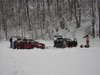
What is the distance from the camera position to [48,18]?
55656 millimetres

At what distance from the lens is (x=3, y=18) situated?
2261 inches

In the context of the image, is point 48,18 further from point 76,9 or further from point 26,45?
point 26,45

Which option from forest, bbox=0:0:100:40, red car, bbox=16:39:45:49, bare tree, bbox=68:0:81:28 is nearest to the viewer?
red car, bbox=16:39:45:49

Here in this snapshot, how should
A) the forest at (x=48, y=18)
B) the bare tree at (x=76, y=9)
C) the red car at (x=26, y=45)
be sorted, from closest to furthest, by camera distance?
the red car at (x=26, y=45) < the forest at (x=48, y=18) < the bare tree at (x=76, y=9)

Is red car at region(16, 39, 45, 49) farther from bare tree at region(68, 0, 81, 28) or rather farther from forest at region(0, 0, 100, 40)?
bare tree at region(68, 0, 81, 28)

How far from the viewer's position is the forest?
144 feet

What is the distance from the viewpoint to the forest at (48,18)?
4386 cm

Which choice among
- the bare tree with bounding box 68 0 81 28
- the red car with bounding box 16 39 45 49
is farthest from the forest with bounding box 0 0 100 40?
the red car with bounding box 16 39 45 49

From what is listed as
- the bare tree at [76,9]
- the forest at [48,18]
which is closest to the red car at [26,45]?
the forest at [48,18]

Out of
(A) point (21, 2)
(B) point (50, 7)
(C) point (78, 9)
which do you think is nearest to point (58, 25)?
(C) point (78, 9)

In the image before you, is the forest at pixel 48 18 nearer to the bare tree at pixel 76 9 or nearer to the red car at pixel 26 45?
the bare tree at pixel 76 9

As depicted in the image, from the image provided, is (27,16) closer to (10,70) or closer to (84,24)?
(84,24)

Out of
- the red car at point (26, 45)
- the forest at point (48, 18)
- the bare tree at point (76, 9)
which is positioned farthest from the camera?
the bare tree at point (76, 9)

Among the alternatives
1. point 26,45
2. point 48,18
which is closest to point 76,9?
point 48,18
